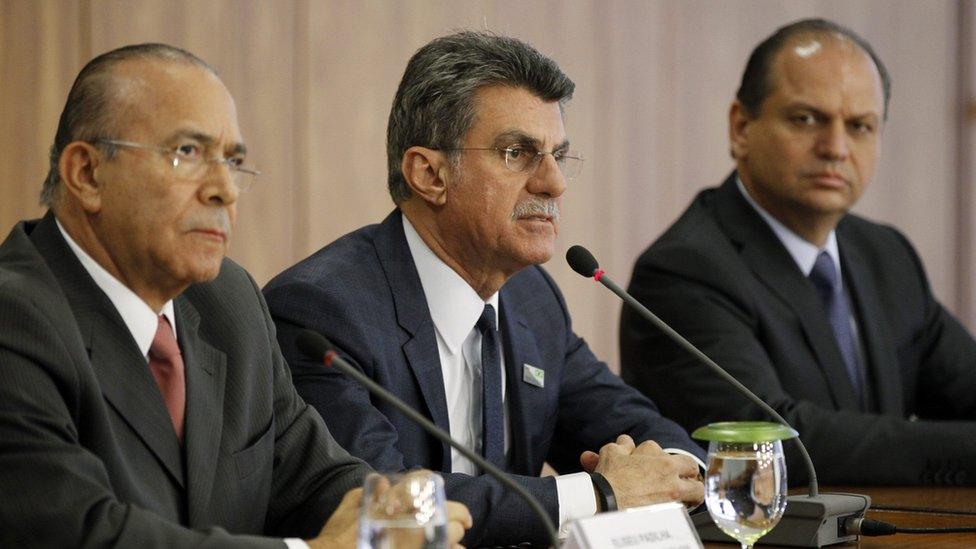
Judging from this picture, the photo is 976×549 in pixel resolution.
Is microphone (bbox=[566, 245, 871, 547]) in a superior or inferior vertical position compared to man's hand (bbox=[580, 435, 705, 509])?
superior

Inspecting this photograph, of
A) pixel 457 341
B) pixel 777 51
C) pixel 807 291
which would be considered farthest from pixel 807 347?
pixel 457 341

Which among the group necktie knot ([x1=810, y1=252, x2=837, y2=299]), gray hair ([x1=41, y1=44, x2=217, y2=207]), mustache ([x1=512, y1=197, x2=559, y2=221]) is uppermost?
gray hair ([x1=41, y1=44, x2=217, y2=207])

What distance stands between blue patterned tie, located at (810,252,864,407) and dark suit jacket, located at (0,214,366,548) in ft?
5.86

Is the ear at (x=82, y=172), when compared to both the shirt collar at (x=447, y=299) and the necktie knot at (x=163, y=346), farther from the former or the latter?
the shirt collar at (x=447, y=299)

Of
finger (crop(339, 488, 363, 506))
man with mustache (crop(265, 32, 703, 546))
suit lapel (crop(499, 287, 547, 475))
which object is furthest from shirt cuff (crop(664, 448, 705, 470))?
finger (crop(339, 488, 363, 506))

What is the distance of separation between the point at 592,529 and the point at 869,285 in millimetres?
2331

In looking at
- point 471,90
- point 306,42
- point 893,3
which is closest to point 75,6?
point 306,42

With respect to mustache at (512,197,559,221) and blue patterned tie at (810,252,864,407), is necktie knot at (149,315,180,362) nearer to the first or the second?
mustache at (512,197,559,221)

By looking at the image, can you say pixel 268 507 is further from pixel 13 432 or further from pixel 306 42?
pixel 306 42

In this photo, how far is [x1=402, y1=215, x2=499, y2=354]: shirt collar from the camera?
8.98 feet

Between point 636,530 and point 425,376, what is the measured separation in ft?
3.06

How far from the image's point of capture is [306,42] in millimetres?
4008

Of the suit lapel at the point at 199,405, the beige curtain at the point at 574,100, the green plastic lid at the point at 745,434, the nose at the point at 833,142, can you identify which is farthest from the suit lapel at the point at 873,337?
the suit lapel at the point at 199,405

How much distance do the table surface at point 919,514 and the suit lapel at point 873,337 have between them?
62cm
